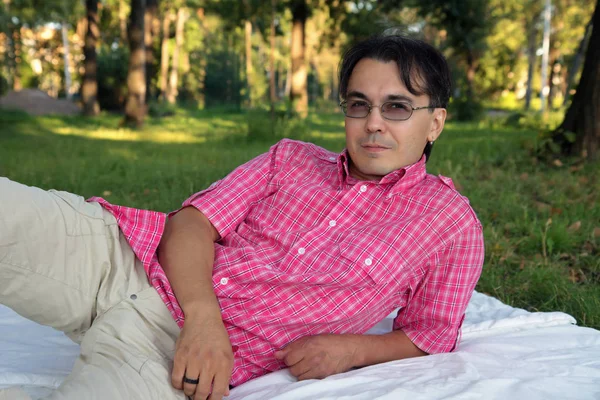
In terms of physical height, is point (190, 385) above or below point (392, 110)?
below

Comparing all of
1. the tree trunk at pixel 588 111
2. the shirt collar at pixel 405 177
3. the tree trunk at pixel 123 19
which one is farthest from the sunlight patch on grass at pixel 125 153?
the tree trunk at pixel 123 19

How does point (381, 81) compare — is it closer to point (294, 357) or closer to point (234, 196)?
point (234, 196)

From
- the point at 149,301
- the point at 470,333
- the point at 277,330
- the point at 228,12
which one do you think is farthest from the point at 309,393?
the point at 228,12

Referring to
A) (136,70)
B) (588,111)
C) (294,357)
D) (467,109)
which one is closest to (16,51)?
(136,70)

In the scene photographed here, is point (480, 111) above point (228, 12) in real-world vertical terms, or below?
below

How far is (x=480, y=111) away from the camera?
Result: 19328mm

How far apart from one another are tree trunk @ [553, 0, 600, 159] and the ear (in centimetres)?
575

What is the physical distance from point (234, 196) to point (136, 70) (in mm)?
13742

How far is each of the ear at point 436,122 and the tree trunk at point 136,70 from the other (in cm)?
1331

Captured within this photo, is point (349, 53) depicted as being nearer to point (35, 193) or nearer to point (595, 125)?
point (35, 193)

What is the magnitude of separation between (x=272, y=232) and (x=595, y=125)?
21.3ft

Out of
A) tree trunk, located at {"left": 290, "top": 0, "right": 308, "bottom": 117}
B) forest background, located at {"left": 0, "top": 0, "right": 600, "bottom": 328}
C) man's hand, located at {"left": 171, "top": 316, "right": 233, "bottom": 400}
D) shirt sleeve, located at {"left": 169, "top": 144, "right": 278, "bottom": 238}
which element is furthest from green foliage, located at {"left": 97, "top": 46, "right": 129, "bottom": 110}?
man's hand, located at {"left": 171, "top": 316, "right": 233, "bottom": 400}

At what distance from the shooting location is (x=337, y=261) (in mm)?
2062

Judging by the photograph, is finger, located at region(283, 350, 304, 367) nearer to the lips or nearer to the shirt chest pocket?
the shirt chest pocket
